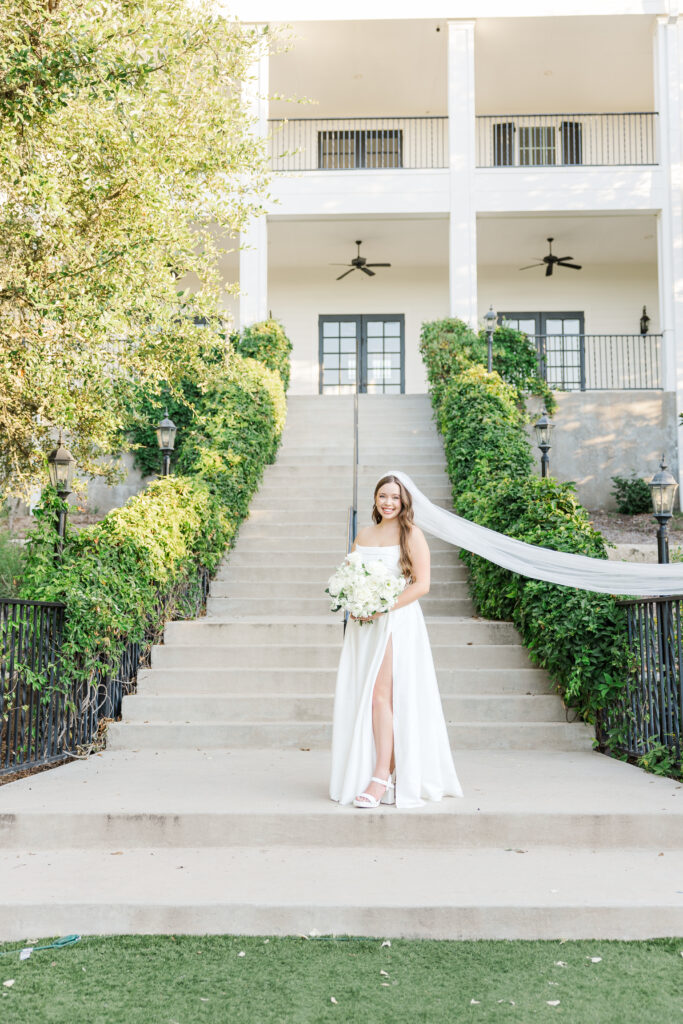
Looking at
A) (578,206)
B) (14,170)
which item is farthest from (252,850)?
(578,206)

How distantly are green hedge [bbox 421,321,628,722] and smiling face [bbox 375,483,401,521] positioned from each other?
1695 mm

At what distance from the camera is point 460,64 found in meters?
15.7

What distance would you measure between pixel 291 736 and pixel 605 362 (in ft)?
46.3

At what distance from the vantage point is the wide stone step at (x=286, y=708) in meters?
6.37

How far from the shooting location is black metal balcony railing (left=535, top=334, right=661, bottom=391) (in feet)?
58.3

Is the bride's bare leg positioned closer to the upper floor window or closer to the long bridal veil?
→ the long bridal veil

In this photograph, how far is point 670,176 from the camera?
1553cm

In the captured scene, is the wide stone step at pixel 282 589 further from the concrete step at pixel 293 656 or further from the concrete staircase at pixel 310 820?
the concrete step at pixel 293 656

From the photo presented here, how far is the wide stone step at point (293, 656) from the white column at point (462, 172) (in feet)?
31.8

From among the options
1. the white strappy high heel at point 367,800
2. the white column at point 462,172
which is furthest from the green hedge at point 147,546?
the white column at point 462,172

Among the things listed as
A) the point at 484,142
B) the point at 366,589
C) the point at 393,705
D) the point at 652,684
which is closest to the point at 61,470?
the point at 366,589

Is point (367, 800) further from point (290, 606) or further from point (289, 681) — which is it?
point (290, 606)

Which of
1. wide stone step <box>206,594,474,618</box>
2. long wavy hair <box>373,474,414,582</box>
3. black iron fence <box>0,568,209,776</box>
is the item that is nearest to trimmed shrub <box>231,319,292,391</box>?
wide stone step <box>206,594,474,618</box>

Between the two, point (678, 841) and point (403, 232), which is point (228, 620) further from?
point (403, 232)
